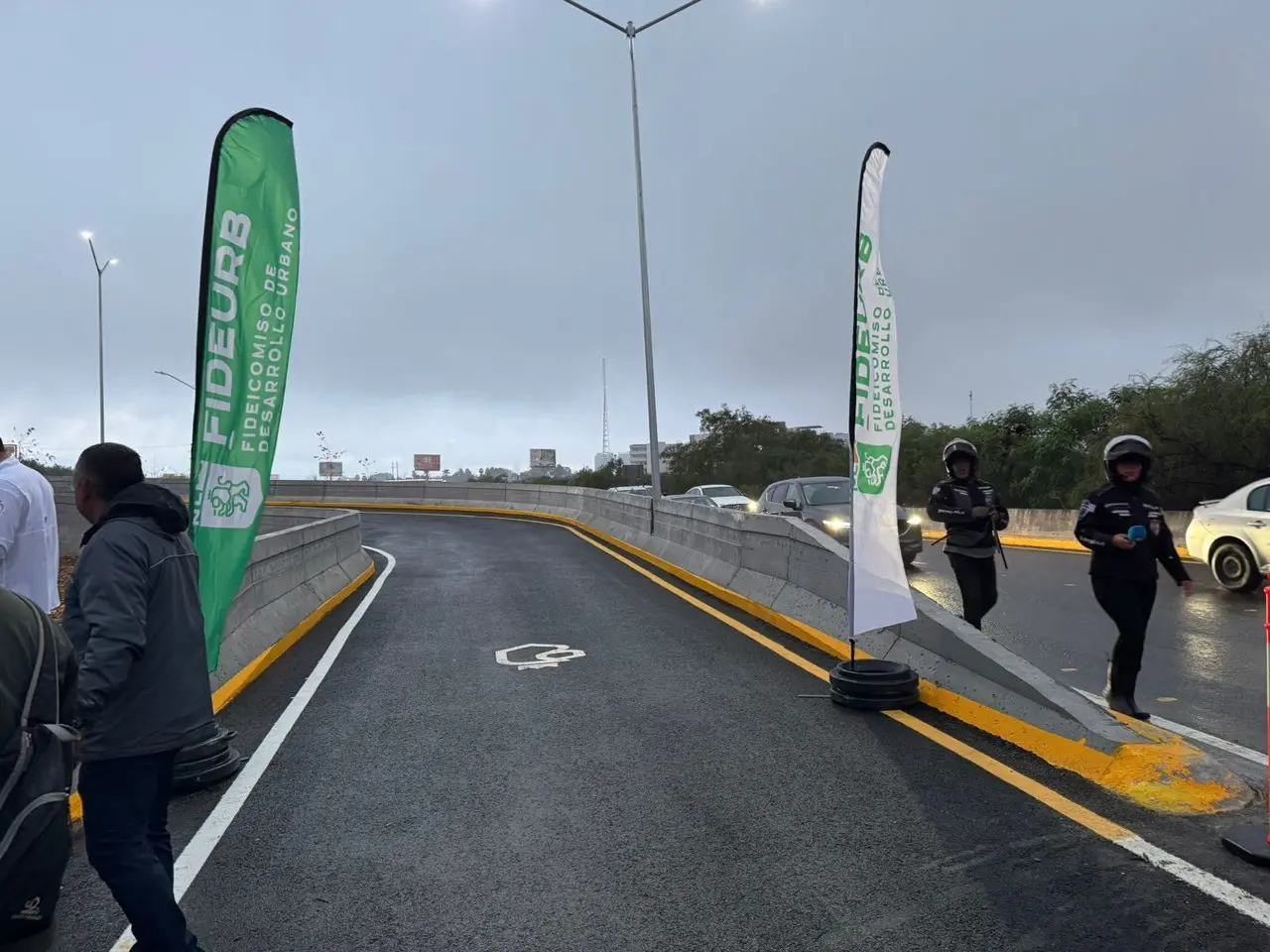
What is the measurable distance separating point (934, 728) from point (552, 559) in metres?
11.6

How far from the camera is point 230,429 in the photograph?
18.0 feet

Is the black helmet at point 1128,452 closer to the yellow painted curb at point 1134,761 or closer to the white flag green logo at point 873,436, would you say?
the white flag green logo at point 873,436

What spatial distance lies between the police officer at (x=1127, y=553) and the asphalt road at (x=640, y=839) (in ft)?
5.15

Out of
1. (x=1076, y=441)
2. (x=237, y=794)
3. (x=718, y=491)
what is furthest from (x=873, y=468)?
(x=1076, y=441)

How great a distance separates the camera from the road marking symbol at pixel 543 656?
26.5 feet

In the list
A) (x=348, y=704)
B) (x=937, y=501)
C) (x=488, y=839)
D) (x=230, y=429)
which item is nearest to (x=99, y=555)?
(x=488, y=839)

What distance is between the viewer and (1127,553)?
588cm

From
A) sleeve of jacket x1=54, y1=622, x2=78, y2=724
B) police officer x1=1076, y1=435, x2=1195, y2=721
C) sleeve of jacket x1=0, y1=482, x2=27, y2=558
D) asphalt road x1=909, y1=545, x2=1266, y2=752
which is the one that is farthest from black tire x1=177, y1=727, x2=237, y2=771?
asphalt road x1=909, y1=545, x2=1266, y2=752

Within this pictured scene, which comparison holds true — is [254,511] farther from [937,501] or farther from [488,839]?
[937,501]

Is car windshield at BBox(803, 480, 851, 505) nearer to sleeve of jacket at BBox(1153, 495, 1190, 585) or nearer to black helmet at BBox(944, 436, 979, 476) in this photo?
black helmet at BBox(944, 436, 979, 476)

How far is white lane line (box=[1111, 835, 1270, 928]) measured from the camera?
11.1ft

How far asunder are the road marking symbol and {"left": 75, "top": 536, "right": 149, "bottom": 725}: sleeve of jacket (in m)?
5.14

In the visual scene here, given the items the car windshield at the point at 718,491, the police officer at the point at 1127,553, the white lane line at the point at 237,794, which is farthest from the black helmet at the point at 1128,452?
the car windshield at the point at 718,491

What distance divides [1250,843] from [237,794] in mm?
5038
